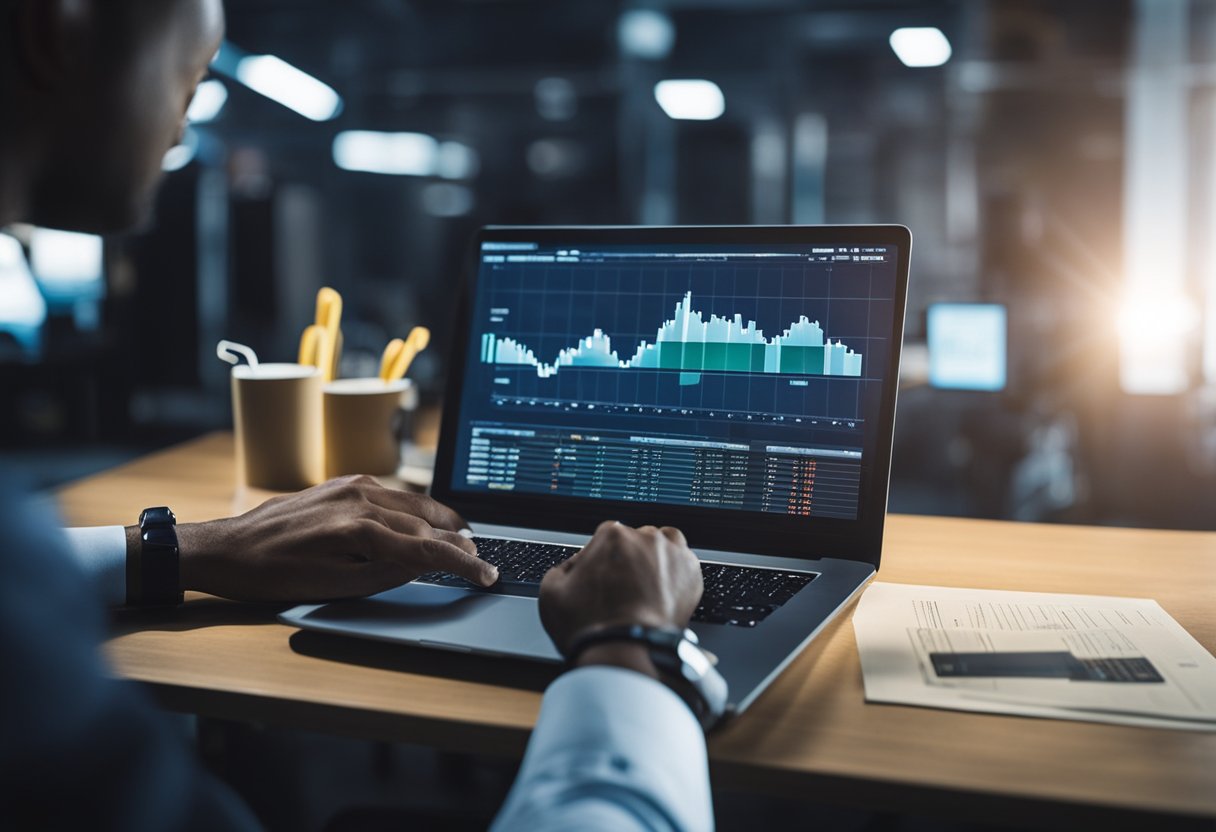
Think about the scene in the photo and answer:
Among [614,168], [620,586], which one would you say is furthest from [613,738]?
[614,168]

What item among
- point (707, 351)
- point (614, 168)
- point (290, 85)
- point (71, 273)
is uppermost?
point (290, 85)

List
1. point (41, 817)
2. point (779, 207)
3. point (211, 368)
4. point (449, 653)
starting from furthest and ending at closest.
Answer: point (211, 368), point (779, 207), point (449, 653), point (41, 817)

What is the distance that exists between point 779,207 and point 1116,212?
5.97 ft

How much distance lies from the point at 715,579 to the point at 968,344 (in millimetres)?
3055

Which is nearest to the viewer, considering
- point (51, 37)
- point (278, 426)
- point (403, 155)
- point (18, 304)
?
point (51, 37)

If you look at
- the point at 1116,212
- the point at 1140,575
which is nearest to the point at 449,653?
the point at 1140,575

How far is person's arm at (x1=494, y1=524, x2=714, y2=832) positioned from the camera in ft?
1.80

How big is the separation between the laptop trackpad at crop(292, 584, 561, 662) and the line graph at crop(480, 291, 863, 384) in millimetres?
307

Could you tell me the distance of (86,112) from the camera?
0.62 m

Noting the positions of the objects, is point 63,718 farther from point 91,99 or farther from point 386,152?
point 386,152

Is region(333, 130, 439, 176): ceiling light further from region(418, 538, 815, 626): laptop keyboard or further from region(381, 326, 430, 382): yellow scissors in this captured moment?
region(418, 538, 815, 626): laptop keyboard

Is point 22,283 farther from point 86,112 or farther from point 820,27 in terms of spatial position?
point 86,112

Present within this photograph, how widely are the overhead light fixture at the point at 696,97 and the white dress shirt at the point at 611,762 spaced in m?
5.42

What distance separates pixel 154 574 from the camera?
0.88 meters
